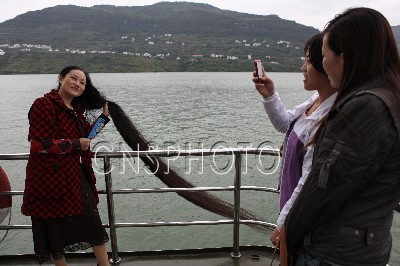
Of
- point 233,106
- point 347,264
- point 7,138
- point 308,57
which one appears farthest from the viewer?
point 233,106

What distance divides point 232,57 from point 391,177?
142m

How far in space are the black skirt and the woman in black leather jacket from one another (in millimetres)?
1701

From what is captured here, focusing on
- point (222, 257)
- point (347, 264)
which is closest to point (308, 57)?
point (347, 264)

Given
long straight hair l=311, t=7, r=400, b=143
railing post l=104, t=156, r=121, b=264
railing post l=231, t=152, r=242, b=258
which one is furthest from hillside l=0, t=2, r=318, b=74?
long straight hair l=311, t=7, r=400, b=143

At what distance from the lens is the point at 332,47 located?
3.95 feet

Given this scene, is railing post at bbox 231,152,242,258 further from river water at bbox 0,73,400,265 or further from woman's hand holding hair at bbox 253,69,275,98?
woman's hand holding hair at bbox 253,69,275,98

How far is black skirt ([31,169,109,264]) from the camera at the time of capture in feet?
8.04

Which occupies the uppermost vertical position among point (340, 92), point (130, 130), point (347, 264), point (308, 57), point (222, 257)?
point (308, 57)

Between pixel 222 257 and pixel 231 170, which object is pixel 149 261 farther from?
pixel 231 170

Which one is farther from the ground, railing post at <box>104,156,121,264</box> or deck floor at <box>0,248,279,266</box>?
railing post at <box>104,156,121,264</box>

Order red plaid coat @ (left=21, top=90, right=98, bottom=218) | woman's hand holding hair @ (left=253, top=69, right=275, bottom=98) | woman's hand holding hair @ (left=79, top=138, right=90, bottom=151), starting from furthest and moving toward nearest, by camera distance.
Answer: woman's hand holding hair @ (left=79, top=138, right=90, bottom=151) → red plaid coat @ (left=21, top=90, right=98, bottom=218) → woman's hand holding hair @ (left=253, top=69, right=275, bottom=98)

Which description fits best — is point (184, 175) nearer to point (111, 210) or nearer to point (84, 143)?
point (111, 210)

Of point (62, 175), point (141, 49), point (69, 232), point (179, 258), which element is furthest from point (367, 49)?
point (141, 49)

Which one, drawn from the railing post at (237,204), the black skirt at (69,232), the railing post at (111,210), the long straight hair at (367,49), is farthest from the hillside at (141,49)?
the long straight hair at (367,49)
